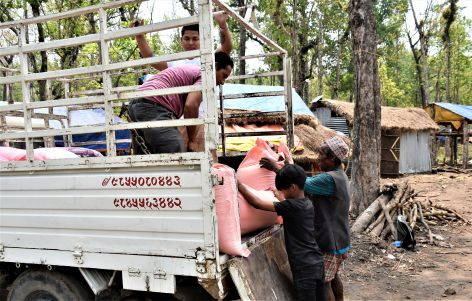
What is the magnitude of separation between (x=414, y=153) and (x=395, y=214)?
480 inches

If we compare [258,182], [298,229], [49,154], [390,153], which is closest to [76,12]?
[49,154]

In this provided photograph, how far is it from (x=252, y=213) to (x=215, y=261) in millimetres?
737

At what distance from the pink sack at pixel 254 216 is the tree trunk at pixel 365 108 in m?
4.64

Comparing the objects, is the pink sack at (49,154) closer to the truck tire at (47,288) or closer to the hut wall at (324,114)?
the truck tire at (47,288)

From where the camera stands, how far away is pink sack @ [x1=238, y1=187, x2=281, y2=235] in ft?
10.1

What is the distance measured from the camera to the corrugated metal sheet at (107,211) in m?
2.60

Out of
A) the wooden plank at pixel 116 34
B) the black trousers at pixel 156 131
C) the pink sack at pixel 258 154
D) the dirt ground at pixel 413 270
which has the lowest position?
the dirt ground at pixel 413 270

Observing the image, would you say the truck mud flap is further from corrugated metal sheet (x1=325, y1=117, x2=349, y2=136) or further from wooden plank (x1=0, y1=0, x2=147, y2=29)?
corrugated metal sheet (x1=325, y1=117, x2=349, y2=136)

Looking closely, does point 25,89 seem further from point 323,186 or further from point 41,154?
point 323,186

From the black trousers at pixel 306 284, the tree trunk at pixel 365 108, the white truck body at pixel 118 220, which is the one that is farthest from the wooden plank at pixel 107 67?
the tree trunk at pixel 365 108

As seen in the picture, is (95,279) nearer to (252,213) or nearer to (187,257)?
(187,257)

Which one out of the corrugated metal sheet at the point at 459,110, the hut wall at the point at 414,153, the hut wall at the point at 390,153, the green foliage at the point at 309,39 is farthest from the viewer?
the corrugated metal sheet at the point at 459,110

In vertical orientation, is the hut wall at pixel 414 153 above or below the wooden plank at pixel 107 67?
below

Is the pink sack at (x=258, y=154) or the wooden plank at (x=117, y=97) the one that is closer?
the wooden plank at (x=117, y=97)
